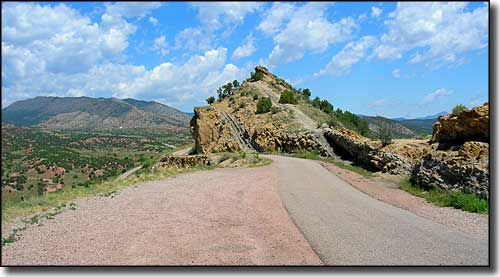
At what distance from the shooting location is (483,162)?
1227cm

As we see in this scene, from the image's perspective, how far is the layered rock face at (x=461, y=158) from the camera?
1230 cm

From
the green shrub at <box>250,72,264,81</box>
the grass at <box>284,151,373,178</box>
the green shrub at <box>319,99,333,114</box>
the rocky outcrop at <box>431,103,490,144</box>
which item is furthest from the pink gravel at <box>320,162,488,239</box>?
the green shrub at <box>250,72,264,81</box>

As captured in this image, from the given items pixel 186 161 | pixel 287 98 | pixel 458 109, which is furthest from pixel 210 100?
pixel 458 109

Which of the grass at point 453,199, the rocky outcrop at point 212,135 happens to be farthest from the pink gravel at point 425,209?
the rocky outcrop at point 212,135

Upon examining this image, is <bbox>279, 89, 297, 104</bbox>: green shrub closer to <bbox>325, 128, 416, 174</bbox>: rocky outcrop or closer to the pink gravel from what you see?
<bbox>325, 128, 416, 174</bbox>: rocky outcrop

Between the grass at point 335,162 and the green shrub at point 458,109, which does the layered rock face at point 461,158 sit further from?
the grass at point 335,162

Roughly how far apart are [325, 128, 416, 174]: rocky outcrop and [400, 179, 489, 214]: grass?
397 cm

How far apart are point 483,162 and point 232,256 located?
893cm

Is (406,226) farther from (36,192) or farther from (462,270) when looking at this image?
(36,192)

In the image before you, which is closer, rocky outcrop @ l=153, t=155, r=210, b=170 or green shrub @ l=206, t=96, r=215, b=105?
rocky outcrop @ l=153, t=155, r=210, b=170

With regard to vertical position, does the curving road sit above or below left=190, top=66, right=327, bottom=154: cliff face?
below

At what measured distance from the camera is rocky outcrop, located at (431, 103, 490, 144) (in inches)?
540

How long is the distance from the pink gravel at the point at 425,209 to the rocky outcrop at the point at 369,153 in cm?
182

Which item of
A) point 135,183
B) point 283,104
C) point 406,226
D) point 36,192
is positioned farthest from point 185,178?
point 283,104
